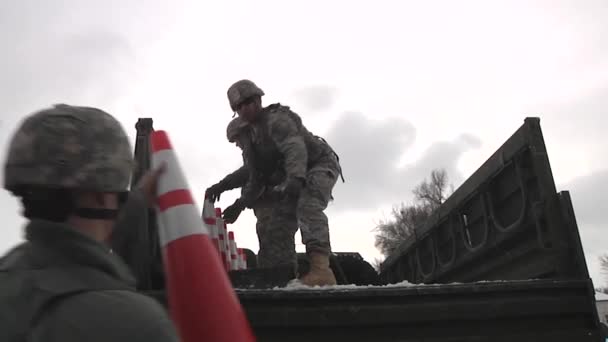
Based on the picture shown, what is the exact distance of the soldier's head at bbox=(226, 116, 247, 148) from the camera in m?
4.99

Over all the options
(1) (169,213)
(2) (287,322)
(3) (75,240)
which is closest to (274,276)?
(2) (287,322)

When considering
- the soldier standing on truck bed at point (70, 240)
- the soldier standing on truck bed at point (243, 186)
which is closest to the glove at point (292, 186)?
the soldier standing on truck bed at point (243, 186)

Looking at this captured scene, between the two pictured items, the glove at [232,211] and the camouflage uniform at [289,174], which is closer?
the camouflage uniform at [289,174]

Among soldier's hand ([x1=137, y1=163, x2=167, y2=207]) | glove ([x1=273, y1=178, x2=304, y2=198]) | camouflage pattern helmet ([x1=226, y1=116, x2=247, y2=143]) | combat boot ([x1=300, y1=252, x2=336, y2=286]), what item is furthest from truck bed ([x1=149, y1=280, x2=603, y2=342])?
camouflage pattern helmet ([x1=226, y1=116, x2=247, y2=143])

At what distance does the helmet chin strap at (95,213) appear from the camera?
3.66 ft

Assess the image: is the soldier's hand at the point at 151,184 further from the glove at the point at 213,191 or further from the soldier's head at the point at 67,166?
the glove at the point at 213,191

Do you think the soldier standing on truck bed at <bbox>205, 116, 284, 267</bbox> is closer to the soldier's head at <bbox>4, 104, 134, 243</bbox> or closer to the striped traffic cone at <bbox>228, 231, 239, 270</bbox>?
the striped traffic cone at <bbox>228, 231, 239, 270</bbox>

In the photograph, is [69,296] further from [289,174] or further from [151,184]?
[289,174]

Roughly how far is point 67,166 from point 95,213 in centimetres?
11

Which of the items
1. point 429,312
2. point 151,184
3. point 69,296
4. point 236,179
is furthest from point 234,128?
point 69,296

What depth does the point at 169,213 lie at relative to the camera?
148cm

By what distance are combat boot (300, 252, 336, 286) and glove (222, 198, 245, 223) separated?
4.56 feet

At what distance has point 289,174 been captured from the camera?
449 centimetres

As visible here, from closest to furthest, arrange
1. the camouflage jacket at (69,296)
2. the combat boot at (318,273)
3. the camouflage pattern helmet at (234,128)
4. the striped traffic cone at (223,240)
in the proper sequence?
the camouflage jacket at (69,296) < the combat boot at (318,273) < the camouflage pattern helmet at (234,128) < the striped traffic cone at (223,240)
